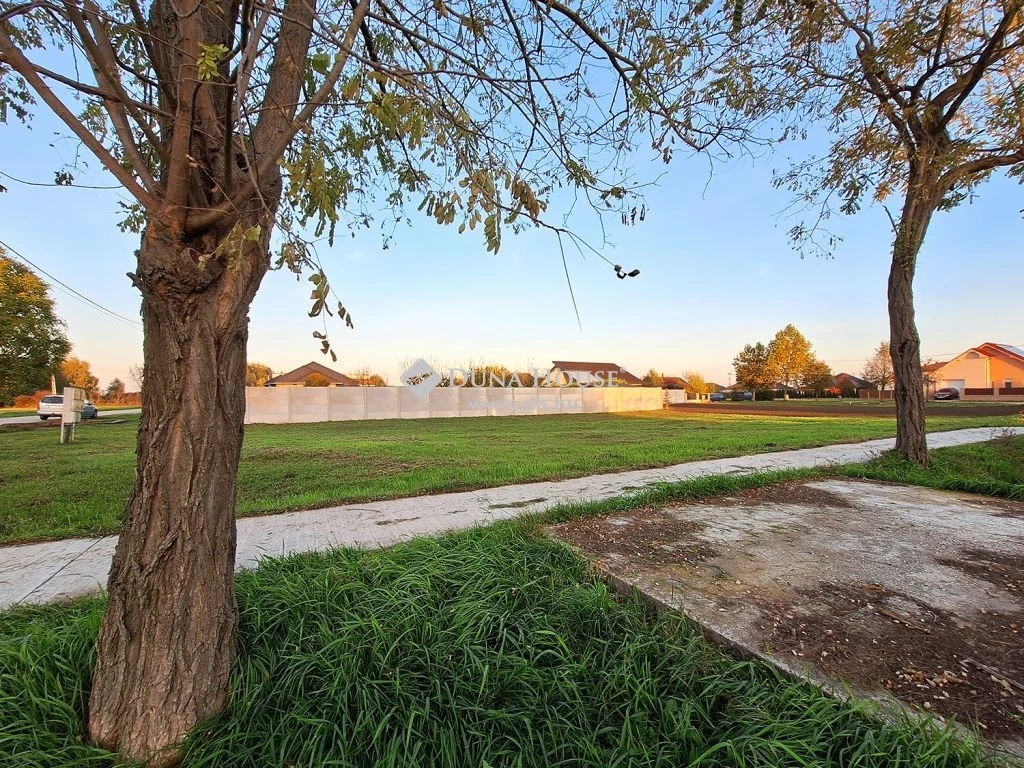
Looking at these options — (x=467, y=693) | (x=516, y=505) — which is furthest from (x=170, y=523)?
(x=516, y=505)

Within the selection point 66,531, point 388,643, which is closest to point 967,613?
point 388,643

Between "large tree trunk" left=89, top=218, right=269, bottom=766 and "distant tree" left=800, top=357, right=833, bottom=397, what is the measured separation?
6043 centimetres

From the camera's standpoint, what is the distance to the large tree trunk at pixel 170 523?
5.14 ft

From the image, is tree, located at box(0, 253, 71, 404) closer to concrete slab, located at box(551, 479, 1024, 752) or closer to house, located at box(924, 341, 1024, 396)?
concrete slab, located at box(551, 479, 1024, 752)

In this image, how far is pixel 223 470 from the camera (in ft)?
5.60

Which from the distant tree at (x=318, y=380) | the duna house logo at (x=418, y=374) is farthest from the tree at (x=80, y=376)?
the duna house logo at (x=418, y=374)

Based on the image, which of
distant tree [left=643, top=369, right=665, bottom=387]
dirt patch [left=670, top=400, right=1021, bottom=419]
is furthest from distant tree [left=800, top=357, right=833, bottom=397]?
dirt patch [left=670, top=400, right=1021, bottom=419]

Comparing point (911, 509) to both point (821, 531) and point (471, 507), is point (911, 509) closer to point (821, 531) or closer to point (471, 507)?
point (821, 531)

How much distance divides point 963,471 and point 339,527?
793 cm

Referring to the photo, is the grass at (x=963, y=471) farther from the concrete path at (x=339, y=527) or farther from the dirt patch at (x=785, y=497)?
the dirt patch at (x=785, y=497)

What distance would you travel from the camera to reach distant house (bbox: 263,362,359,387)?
35.8 m

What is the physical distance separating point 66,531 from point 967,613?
6197 mm

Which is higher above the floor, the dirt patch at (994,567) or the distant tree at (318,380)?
the distant tree at (318,380)

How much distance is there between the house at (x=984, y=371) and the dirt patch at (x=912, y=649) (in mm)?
56721
